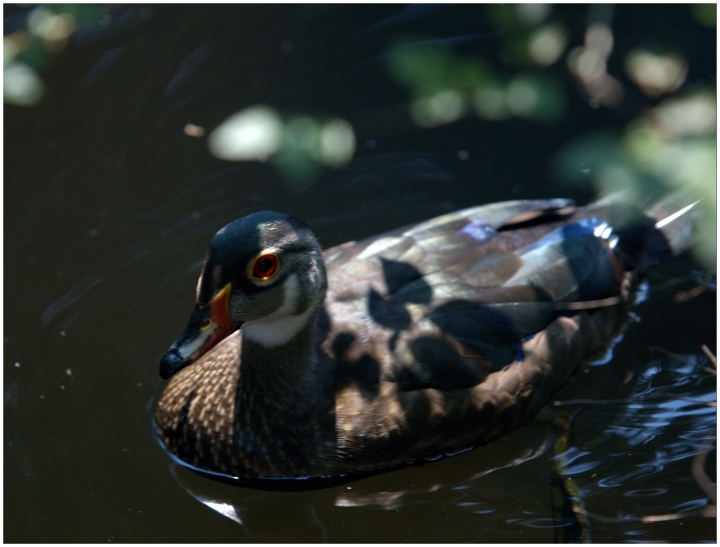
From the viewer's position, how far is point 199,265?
510 centimetres

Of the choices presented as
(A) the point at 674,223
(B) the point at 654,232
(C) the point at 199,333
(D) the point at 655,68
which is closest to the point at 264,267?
(C) the point at 199,333

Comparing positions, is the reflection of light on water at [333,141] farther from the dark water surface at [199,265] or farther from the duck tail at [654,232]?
the duck tail at [654,232]

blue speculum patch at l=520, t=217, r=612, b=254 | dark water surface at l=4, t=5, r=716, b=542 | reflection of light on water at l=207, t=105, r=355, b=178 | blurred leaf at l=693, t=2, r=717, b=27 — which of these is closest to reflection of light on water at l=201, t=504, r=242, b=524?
dark water surface at l=4, t=5, r=716, b=542

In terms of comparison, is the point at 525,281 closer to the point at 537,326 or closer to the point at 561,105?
the point at 537,326

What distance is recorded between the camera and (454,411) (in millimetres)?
3809

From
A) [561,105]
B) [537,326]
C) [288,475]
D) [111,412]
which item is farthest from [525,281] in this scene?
[111,412]

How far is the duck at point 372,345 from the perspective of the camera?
140 inches

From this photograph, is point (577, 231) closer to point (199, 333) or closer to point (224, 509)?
point (199, 333)

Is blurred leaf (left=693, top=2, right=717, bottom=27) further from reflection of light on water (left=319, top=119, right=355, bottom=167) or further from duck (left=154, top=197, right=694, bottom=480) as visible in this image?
duck (left=154, top=197, right=694, bottom=480)

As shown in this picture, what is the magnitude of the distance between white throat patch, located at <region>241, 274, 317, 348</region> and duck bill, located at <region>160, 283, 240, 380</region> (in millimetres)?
221

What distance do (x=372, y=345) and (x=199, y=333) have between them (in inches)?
33.4

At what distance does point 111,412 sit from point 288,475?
42.3 inches

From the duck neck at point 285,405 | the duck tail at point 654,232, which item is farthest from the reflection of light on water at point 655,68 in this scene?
the duck tail at point 654,232

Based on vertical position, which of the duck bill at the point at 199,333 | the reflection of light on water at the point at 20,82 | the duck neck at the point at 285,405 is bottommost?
the duck neck at the point at 285,405
